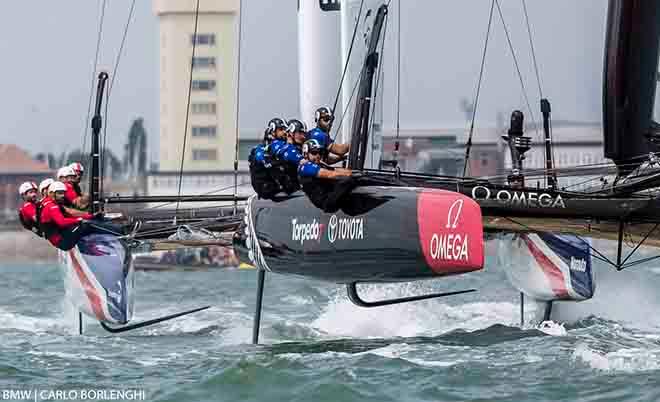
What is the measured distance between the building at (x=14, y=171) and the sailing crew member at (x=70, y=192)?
1494 inches

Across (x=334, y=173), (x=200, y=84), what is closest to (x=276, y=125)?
(x=334, y=173)

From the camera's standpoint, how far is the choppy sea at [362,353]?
19.5 ft

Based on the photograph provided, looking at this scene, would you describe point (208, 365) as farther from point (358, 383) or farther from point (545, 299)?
point (545, 299)

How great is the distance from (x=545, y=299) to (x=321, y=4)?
2738 mm

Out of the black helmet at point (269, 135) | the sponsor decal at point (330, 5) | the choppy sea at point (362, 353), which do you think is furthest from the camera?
the sponsor decal at point (330, 5)

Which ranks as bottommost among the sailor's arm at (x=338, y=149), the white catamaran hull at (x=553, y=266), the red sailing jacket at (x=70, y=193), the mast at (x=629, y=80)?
the white catamaran hull at (x=553, y=266)

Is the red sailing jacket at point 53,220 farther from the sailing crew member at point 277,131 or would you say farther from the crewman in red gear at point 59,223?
the sailing crew member at point 277,131

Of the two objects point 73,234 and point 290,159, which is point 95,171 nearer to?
point 73,234

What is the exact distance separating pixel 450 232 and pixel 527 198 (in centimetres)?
62

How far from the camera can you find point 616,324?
28.3 feet

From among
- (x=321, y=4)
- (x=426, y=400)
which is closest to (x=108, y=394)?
(x=426, y=400)

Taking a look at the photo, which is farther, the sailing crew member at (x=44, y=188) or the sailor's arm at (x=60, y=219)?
the sailing crew member at (x=44, y=188)

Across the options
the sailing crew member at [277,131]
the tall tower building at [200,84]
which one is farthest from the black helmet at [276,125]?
the tall tower building at [200,84]

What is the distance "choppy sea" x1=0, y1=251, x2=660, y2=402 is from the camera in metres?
5.95
